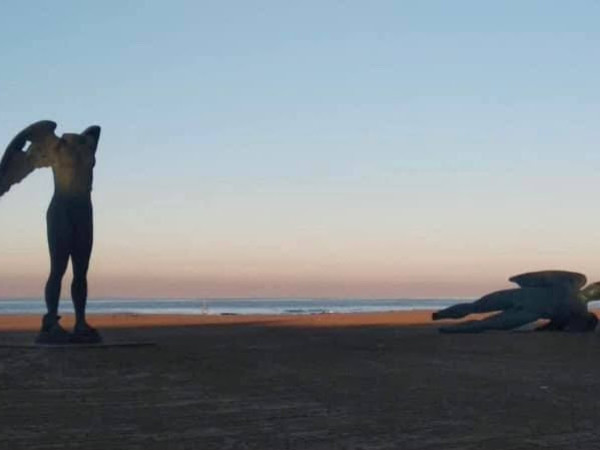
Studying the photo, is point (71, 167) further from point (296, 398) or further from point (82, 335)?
point (296, 398)

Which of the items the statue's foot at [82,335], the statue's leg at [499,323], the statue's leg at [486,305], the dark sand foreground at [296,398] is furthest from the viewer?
the statue's leg at [486,305]

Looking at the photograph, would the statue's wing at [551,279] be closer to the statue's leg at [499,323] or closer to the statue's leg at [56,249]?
the statue's leg at [499,323]

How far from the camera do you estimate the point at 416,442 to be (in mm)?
8477

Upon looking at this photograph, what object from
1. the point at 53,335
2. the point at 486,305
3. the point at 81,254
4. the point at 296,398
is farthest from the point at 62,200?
the point at 486,305

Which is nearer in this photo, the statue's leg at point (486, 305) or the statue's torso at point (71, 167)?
the statue's torso at point (71, 167)

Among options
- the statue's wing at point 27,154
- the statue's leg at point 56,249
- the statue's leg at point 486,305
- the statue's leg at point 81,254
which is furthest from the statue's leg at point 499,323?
the statue's wing at point 27,154

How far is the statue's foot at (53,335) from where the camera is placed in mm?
15734

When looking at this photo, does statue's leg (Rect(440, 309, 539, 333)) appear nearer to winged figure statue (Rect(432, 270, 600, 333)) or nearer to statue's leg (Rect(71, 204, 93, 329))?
winged figure statue (Rect(432, 270, 600, 333))

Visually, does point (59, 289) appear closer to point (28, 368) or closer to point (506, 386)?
point (28, 368)

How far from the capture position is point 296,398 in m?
10.9

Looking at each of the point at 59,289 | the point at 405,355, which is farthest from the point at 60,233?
the point at 405,355

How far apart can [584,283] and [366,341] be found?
6213mm

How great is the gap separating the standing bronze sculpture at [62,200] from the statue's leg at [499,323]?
9199mm

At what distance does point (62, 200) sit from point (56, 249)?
80 cm
